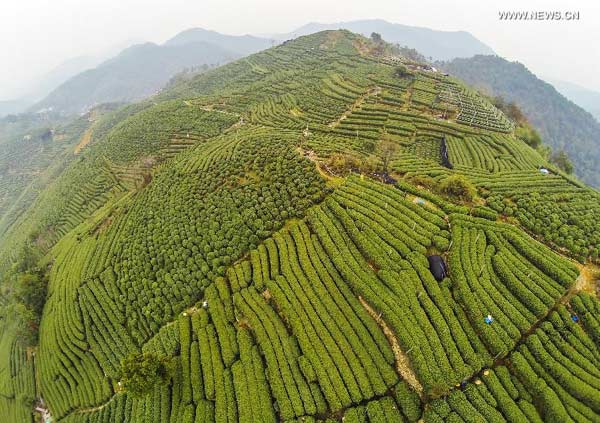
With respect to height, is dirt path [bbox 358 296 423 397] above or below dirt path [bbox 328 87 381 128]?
below

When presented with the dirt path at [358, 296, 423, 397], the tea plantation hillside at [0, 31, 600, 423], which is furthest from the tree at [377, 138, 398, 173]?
the dirt path at [358, 296, 423, 397]

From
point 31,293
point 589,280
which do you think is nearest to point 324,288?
point 589,280

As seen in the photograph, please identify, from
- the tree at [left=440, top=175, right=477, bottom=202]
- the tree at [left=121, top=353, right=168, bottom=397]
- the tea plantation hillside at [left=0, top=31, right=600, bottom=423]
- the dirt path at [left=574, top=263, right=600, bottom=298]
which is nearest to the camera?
the tea plantation hillside at [left=0, top=31, right=600, bottom=423]

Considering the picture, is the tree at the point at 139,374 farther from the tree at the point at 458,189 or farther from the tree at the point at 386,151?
the tree at the point at 458,189

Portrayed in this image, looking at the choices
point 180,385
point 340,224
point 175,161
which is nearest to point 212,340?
point 180,385

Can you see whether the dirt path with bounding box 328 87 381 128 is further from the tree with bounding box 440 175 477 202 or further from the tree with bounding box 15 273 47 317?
the tree with bounding box 15 273 47 317

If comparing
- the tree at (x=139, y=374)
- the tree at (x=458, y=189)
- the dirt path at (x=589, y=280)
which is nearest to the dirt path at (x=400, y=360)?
the dirt path at (x=589, y=280)

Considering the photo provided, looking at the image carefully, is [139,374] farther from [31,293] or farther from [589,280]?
[589,280]
